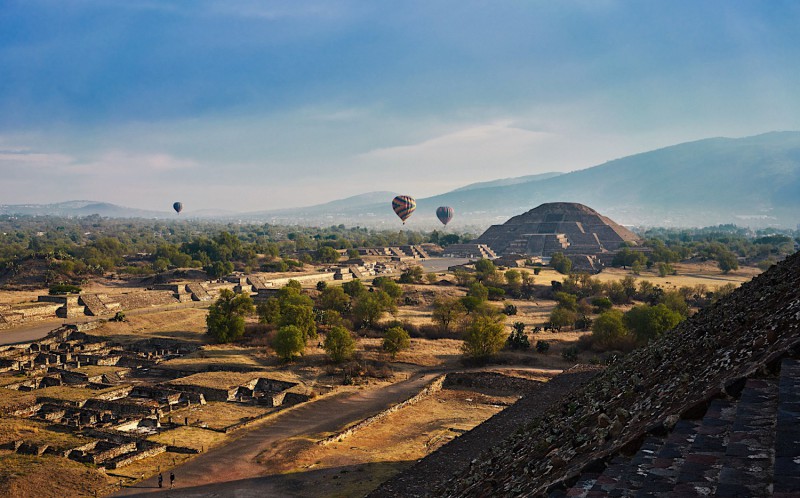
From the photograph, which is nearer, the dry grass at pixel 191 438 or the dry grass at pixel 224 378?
the dry grass at pixel 191 438

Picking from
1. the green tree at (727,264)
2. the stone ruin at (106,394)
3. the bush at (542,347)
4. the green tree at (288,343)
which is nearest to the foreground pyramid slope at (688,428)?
the stone ruin at (106,394)

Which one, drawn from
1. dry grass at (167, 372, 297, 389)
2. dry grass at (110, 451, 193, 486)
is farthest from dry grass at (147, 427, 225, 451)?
dry grass at (167, 372, 297, 389)

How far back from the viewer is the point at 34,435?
92.1 feet

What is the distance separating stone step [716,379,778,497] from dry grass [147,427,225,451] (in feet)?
82.8

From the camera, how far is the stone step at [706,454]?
18.3 feet

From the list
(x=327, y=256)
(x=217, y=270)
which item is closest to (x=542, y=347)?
(x=217, y=270)

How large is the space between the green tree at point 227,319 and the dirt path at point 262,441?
19.1 metres

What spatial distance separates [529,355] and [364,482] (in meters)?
27.1

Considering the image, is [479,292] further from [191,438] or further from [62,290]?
[62,290]

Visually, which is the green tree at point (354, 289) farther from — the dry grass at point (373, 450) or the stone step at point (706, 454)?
the stone step at point (706, 454)

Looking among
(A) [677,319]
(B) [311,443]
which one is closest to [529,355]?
(A) [677,319]

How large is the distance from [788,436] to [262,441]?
86.7 feet

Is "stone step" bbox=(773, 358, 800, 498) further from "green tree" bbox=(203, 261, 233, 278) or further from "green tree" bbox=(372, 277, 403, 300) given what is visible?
"green tree" bbox=(203, 261, 233, 278)

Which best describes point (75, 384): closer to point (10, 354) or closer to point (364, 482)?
point (10, 354)
